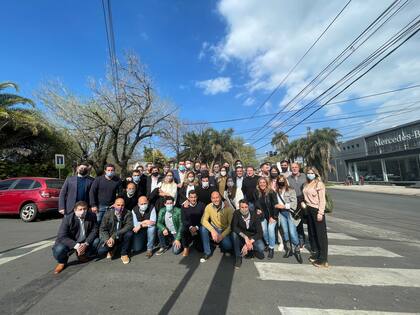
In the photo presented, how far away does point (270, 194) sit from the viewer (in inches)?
217

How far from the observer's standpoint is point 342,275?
4.18 meters

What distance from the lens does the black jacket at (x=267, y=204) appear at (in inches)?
213

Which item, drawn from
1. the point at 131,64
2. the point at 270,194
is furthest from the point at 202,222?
the point at 131,64

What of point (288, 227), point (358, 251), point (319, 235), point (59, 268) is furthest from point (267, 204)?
point (59, 268)

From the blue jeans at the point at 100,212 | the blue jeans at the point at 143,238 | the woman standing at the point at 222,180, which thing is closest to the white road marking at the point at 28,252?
the blue jeans at the point at 100,212

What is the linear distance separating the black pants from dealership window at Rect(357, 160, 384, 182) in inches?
1380

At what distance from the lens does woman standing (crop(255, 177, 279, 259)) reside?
526 centimetres

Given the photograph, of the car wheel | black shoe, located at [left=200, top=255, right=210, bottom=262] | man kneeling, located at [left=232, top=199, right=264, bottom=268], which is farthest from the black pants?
the car wheel

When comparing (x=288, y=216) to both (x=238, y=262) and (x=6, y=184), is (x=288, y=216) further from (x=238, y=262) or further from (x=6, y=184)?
(x=6, y=184)

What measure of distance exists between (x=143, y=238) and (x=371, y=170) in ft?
127

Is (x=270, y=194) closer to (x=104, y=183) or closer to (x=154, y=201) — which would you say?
(x=154, y=201)

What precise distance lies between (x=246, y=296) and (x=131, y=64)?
18.6 metres

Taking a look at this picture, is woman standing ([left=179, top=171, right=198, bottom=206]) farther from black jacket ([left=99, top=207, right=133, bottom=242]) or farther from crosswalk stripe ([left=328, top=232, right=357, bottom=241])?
crosswalk stripe ([left=328, top=232, right=357, bottom=241])

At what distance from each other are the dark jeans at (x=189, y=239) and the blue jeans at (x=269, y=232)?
1.42m
